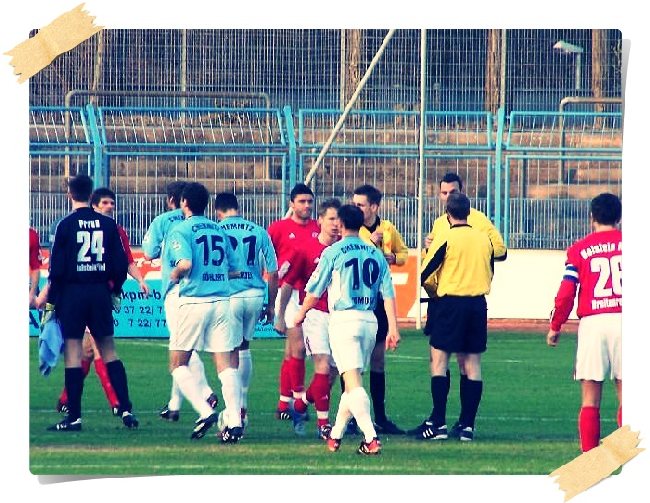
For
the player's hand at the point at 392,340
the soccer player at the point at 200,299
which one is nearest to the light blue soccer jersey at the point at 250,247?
the soccer player at the point at 200,299

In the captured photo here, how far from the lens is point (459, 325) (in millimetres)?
10859

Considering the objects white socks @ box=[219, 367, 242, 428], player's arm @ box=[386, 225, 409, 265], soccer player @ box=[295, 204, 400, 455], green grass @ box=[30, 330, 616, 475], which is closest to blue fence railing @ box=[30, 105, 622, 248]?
green grass @ box=[30, 330, 616, 475]

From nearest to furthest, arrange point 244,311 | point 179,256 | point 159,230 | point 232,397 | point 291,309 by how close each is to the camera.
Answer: point 232,397, point 179,256, point 244,311, point 159,230, point 291,309

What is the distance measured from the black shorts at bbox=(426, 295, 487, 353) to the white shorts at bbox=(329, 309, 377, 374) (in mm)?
718

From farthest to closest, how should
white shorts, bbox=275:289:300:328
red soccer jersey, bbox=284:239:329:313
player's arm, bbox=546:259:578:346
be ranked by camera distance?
white shorts, bbox=275:289:300:328
red soccer jersey, bbox=284:239:329:313
player's arm, bbox=546:259:578:346

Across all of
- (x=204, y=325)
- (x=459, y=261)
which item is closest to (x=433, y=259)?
(x=459, y=261)

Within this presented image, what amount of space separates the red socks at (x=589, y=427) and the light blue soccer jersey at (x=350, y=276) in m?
1.34

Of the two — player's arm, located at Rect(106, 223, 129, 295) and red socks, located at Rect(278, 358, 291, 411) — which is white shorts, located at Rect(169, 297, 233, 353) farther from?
red socks, located at Rect(278, 358, 291, 411)

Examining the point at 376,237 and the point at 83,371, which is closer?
the point at 376,237

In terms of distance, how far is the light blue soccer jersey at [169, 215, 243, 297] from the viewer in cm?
1069

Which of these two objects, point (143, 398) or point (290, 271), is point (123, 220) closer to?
point (143, 398)

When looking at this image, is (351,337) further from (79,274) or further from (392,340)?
(79,274)

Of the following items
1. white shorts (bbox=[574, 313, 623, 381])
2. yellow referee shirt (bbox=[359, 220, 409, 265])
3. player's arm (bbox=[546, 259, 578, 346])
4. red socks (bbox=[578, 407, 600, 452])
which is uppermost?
yellow referee shirt (bbox=[359, 220, 409, 265])

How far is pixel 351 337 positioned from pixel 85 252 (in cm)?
193
